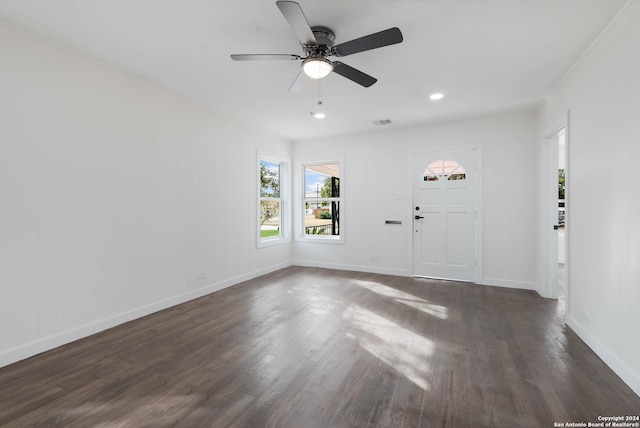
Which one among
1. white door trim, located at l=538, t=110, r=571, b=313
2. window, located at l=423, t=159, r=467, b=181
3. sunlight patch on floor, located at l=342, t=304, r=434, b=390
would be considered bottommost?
sunlight patch on floor, located at l=342, t=304, r=434, b=390

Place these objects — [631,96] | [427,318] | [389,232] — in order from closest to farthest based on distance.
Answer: [631,96], [427,318], [389,232]

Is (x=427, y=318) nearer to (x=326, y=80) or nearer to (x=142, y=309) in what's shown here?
(x=326, y=80)

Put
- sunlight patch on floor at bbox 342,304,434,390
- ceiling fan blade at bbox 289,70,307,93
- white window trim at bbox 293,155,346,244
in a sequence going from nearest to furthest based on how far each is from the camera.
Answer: sunlight patch on floor at bbox 342,304,434,390 → ceiling fan blade at bbox 289,70,307,93 → white window trim at bbox 293,155,346,244

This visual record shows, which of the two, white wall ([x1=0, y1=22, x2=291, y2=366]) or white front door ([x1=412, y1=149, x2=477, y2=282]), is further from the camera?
white front door ([x1=412, y1=149, x2=477, y2=282])

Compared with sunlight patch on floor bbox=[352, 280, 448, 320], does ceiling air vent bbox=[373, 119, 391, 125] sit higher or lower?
higher

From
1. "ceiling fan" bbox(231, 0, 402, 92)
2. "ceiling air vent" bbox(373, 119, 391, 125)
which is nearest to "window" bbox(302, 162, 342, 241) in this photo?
"ceiling air vent" bbox(373, 119, 391, 125)

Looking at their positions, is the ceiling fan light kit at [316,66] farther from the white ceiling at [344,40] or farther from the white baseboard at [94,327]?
the white baseboard at [94,327]

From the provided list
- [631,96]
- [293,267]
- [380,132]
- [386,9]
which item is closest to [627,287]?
[631,96]

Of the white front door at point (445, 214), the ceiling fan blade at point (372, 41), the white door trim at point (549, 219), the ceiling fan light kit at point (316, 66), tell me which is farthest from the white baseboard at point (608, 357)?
the ceiling fan light kit at point (316, 66)

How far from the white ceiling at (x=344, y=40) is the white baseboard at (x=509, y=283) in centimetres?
259

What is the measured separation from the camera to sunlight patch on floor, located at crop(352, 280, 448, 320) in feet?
11.5

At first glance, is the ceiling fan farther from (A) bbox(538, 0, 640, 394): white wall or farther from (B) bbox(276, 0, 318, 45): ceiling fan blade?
(A) bbox(538, 0, 640, 394): white wall

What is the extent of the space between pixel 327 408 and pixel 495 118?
4.67 meters

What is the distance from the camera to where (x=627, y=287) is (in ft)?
6.89
